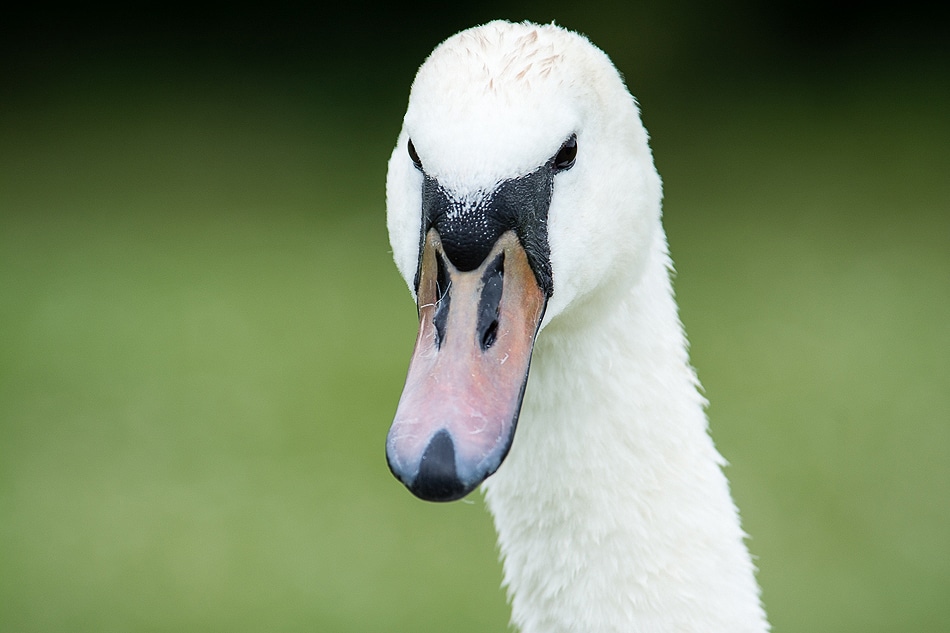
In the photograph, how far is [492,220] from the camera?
128cm

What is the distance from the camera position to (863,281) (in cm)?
485

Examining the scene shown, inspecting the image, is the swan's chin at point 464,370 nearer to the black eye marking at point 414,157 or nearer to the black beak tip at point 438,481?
the black beak tip at point 438,481

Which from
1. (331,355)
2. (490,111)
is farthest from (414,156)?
(331,355)

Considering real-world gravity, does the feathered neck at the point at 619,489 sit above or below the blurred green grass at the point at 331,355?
below

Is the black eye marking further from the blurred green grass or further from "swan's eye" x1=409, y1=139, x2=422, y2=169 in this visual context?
the blurred green grass

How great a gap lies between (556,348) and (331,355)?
3291mm

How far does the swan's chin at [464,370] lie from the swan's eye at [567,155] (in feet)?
0.35

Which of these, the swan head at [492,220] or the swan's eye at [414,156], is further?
the swan's eye at [414,156]

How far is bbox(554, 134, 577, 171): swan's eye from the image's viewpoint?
133 centimetres

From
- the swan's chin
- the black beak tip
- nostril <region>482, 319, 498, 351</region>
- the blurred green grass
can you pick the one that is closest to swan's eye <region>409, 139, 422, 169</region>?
the swan's chin

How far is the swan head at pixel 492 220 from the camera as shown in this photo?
46.9 inches

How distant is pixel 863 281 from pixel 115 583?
3.11m

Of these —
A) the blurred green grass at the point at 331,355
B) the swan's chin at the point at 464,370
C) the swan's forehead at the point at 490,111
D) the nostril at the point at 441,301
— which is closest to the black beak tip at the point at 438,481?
the swan's chin at the point at 464,370

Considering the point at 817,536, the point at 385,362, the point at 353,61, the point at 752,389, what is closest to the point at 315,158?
the point at 353,61
